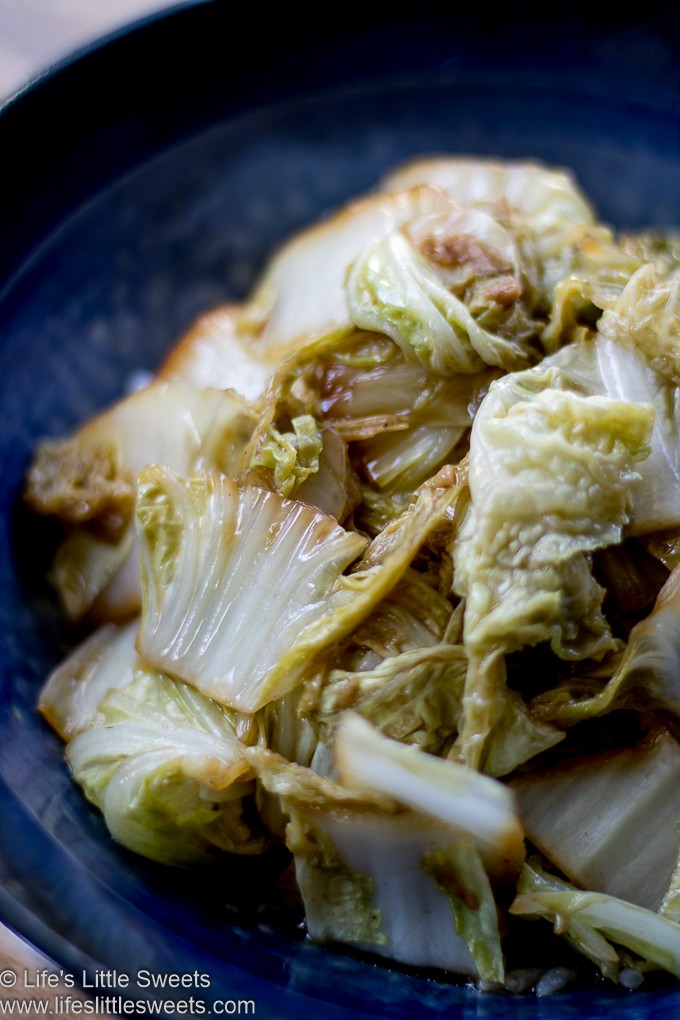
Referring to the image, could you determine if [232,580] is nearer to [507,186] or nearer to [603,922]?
[603,922]

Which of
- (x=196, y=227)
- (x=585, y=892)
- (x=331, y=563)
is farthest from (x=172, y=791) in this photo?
(x=196, y=227)

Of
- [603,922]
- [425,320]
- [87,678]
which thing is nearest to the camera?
[603,922]

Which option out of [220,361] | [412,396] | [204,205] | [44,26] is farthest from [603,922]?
[44,26]

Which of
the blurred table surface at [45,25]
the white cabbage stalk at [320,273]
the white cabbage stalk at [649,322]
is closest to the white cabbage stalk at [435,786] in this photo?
the white cabbage stalk at [649,322]

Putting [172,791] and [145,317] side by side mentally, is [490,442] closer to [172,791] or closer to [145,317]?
[172,791]

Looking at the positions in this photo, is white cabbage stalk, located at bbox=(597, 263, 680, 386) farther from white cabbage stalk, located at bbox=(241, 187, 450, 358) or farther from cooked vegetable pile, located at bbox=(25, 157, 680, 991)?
white cabbage stalk, located at bbox=(241, 187, 450, 358)

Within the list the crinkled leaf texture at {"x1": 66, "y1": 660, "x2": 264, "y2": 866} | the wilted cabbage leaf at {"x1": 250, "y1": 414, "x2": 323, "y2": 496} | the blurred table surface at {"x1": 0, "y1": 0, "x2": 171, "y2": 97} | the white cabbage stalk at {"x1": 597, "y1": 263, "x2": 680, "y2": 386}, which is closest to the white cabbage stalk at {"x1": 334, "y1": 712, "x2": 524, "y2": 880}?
the crinkled leaf texture at {"x1": 66, "y1": 660, "x2": 264, "y2": 866}

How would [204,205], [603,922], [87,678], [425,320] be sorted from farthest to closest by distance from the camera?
[204,205], [87,678], [425,320], [603,922]

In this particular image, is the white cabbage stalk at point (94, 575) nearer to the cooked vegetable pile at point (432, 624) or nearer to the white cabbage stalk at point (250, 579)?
the cooked vegetable pile at point (432, 624)
